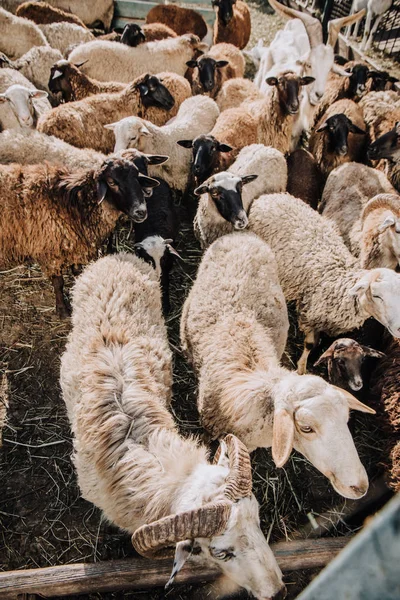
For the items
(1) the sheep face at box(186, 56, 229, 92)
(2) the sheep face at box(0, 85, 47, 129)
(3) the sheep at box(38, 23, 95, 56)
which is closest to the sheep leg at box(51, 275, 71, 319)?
(2) the sheep face at box(0, 85, 47, 129)

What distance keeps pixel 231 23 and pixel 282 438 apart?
9676 millimetres

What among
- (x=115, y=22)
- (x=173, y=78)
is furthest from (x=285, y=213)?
(x=115, y=22)

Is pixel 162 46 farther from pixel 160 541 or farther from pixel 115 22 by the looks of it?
pixel 160 541

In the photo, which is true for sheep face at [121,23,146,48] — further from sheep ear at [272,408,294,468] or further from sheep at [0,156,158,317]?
sheep ear at [272,408,294,468]

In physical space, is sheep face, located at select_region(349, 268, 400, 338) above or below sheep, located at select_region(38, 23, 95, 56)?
below

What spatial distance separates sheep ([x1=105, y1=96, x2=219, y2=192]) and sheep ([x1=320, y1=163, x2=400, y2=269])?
206 centimetres

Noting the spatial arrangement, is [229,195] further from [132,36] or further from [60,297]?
[132,36]

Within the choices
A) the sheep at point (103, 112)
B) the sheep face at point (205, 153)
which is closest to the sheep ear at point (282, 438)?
the sheep face at point (205, 153)

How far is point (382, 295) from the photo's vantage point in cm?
347

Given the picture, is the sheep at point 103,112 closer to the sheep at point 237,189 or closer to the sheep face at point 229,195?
the sheep at point 237,189

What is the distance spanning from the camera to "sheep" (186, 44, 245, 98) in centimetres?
701

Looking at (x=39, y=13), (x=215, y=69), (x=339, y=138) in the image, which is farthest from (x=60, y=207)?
(x=39, y=13)

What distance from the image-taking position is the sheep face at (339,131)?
5564 mm

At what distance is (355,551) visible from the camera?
59 cm
